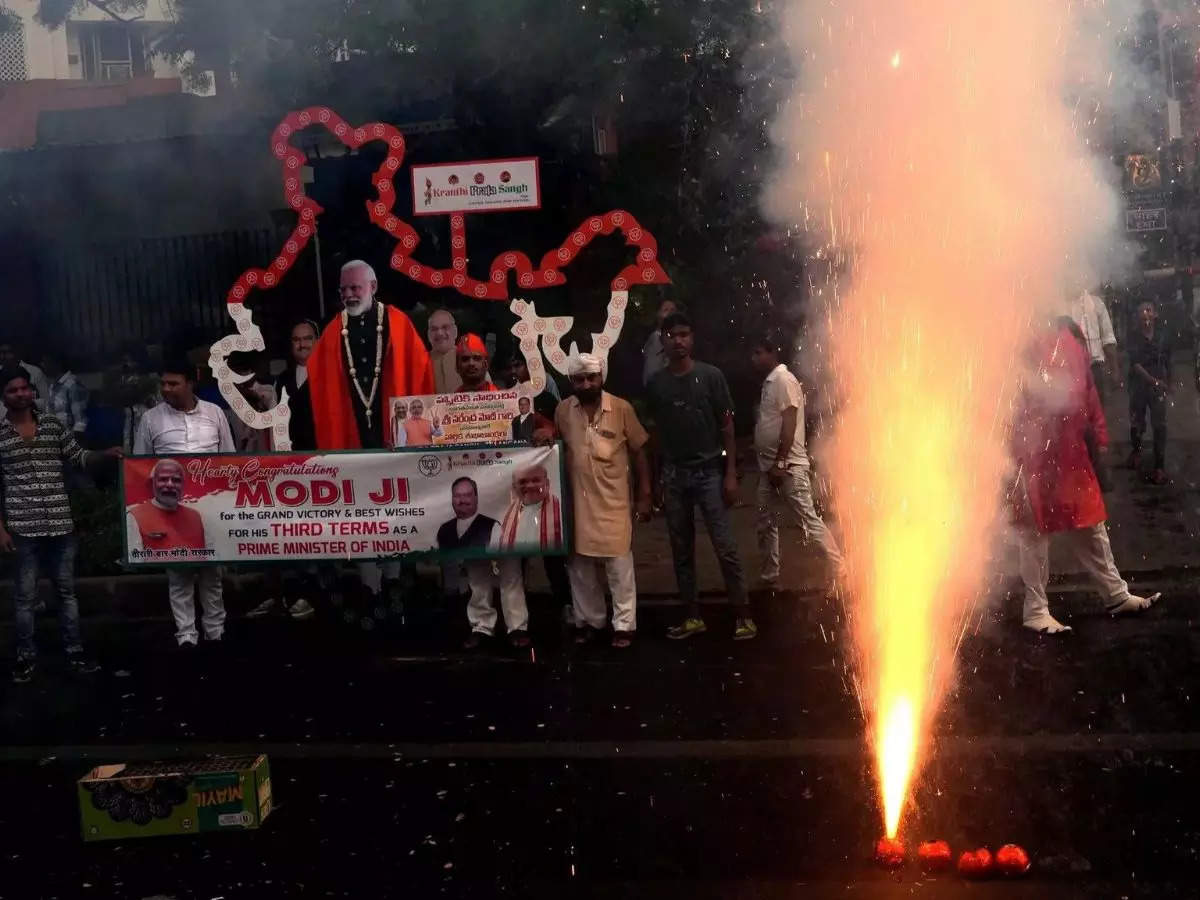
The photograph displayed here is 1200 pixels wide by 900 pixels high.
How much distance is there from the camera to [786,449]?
25.0 ft

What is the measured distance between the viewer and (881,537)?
8039 mm

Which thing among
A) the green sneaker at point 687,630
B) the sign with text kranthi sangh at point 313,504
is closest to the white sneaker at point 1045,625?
the green sneaker at point 687,630

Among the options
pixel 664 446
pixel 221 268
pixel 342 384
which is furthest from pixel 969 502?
pixel 221 268

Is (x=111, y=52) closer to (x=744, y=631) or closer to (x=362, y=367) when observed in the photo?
(x=362, y=367)

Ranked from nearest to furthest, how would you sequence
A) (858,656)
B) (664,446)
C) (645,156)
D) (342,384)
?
(858,656)
(664,446)
(342,384)
(645,156)

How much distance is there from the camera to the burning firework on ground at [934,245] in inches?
257

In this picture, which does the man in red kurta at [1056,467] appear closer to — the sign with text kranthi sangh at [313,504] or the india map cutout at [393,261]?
the india map cutout at [393,261]

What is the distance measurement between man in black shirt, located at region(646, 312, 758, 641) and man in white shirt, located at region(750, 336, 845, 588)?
1.64ft

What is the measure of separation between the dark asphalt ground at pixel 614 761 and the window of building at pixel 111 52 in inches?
156

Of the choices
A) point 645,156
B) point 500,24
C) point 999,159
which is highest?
point 500,24

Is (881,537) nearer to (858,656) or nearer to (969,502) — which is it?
(969,502)

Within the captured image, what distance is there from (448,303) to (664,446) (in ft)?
12.4

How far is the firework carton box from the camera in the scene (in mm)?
4578

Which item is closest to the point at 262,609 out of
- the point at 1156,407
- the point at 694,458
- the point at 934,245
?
the point at 694,458
